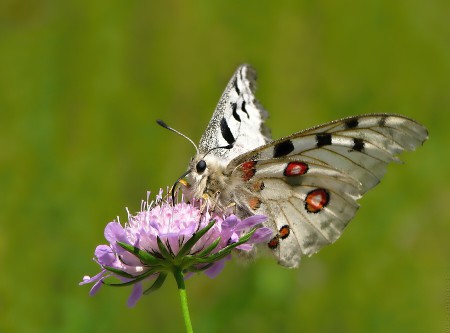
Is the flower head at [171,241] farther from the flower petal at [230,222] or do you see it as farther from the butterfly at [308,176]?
the butterfly at [308,176]

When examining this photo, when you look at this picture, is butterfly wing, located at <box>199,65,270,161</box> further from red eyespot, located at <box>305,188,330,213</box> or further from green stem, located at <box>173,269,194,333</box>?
green stem, located at <box>173,269,194,333</box>

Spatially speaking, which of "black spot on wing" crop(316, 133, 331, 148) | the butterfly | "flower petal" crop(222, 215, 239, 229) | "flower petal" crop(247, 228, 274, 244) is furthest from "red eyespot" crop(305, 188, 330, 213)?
"flower petal" crop(222, 215, 239, 229)

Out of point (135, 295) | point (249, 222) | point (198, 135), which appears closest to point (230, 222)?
point (249, 222)

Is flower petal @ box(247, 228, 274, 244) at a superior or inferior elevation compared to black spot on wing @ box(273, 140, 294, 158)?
inferior

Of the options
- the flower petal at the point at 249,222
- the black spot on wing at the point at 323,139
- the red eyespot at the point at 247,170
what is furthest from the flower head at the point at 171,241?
the black spot on wing at the point at 323,139

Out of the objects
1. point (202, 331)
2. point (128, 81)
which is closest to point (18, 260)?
point (202, 331)

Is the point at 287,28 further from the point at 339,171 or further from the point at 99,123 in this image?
the point at 339,171
